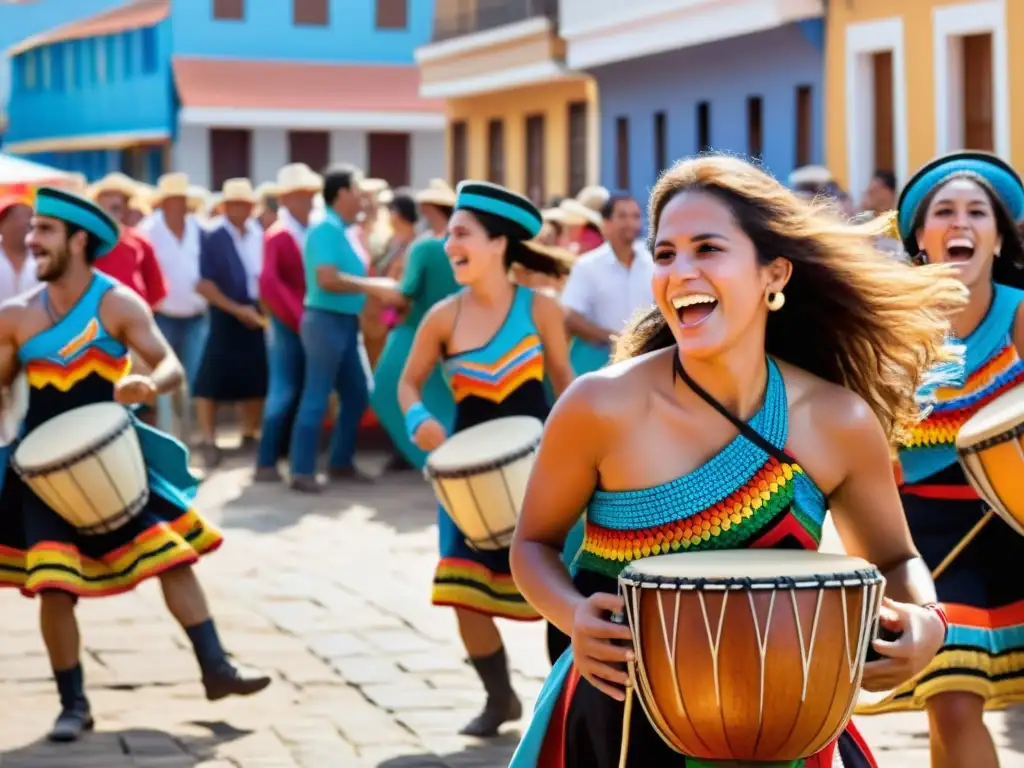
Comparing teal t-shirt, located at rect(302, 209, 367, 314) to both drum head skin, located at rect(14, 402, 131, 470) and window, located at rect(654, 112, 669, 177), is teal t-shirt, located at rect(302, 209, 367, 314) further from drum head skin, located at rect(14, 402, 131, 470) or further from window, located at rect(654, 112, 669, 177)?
window, located at rect(654, 112, 669, 177)

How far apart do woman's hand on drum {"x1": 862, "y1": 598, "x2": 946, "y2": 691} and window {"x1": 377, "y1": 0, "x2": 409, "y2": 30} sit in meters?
51.2

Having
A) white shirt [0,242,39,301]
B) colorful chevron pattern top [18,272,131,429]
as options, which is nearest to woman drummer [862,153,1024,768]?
colorful chevron pattern top [18,272,131,429]

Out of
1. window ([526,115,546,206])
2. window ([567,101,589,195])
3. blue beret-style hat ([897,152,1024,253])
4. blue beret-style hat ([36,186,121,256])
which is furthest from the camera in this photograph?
window ([526,115,546,206])

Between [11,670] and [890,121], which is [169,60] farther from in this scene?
[11,670]

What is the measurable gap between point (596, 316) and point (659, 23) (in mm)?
15657

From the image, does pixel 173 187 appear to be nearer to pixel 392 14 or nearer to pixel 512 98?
pixel 512 98

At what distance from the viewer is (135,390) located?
787 centimetres

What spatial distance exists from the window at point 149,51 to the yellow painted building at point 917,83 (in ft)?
104

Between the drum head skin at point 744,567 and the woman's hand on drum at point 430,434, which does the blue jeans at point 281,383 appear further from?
the drum head skin at point 744,567

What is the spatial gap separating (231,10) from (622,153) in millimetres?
22481

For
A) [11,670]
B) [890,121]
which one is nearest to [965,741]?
[11,670]

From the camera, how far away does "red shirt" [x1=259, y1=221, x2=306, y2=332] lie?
16188mm

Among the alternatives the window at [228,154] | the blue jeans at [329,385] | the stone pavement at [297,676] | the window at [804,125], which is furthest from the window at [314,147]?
the stone pavement at [297,676]

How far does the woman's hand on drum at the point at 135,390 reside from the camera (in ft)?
25.8
